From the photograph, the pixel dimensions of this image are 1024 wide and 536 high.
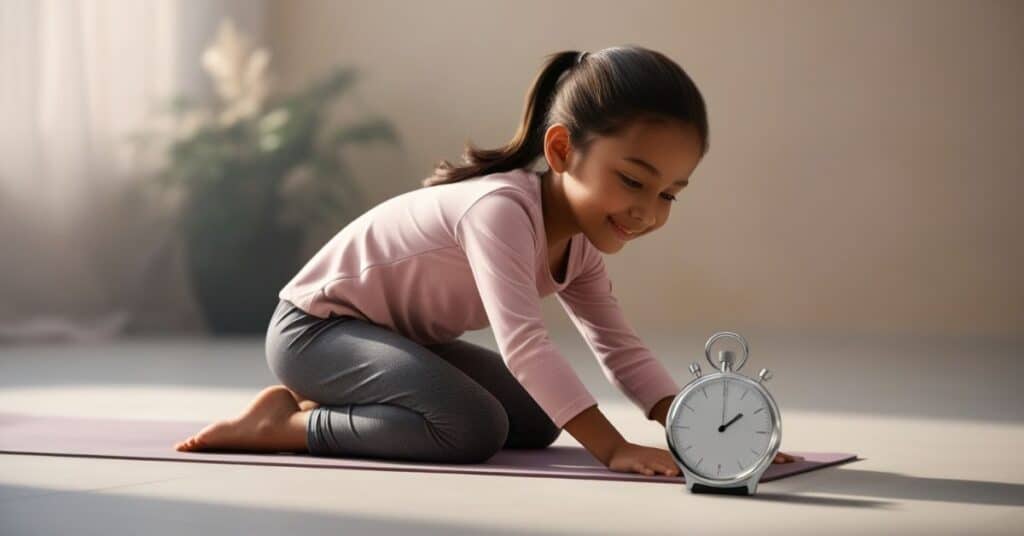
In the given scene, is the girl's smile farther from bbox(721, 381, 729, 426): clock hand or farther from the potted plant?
the potted plant

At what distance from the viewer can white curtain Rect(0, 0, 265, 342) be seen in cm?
482

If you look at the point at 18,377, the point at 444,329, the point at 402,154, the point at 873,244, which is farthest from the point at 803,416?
the point at 402,154

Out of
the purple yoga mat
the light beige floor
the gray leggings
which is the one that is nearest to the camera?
the light beige floor

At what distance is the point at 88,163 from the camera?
16.5 ft

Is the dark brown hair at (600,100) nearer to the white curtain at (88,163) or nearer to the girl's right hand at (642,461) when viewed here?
the girl's right hand at (642,461)

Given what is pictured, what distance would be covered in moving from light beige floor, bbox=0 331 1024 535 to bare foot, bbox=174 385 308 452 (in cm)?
10

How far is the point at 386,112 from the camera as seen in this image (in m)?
5.80

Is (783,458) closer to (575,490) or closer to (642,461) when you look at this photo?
(642,461)

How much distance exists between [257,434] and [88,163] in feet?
11.0

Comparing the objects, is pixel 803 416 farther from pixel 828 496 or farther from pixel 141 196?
pixel 141 196

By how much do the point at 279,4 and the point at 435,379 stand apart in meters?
4.21

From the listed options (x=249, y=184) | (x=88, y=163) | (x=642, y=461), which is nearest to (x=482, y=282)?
(x=642, y=461)

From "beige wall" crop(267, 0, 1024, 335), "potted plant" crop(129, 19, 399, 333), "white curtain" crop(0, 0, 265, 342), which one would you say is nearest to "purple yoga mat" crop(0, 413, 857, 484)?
"white curtain" crop(0, 0, 265, 342)

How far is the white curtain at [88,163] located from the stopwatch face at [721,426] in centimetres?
353
